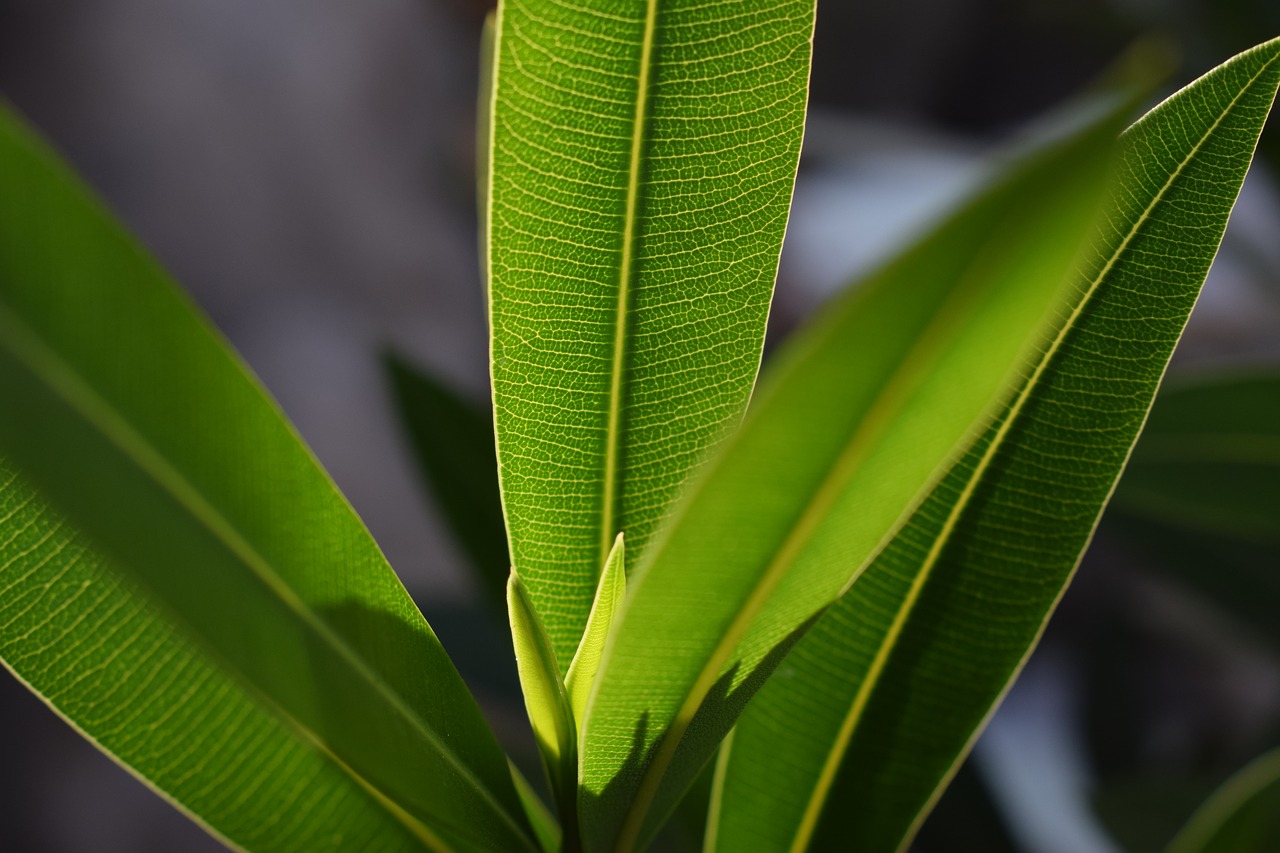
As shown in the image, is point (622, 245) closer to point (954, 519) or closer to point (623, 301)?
point (623, 301)

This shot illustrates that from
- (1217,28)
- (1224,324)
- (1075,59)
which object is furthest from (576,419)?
(1075,59)

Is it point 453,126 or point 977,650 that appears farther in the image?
point 453,126

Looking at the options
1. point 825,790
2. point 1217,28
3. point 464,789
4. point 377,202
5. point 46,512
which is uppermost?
point 46,512

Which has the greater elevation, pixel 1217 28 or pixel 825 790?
pixel 825 790

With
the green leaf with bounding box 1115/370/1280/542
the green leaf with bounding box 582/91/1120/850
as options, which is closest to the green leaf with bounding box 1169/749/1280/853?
Result: the green leaf with bounding box 1115/370/1280/542

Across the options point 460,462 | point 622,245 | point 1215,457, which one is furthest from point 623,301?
point 1215,457

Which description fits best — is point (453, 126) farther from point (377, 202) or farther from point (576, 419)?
point (576, 419)

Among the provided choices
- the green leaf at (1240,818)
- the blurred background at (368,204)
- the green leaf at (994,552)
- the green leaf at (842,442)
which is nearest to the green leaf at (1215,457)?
the green leaf at (1240,818)
